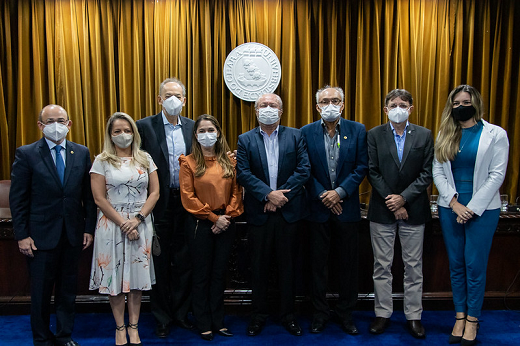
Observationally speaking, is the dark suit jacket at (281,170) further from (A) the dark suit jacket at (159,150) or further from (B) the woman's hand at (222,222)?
(A) the dark suit jacket at (159,150)

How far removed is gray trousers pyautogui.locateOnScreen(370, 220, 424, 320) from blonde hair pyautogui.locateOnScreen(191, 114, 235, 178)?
1072 millimetres

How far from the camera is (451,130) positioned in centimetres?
255

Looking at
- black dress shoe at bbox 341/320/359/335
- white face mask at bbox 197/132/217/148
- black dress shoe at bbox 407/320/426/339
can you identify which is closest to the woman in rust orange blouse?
white face mask at bbox 197/132/217/148

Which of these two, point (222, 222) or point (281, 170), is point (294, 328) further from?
point (281, 170)

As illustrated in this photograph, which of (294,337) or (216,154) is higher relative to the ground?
(216,154)

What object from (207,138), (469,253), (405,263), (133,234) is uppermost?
(207,138)

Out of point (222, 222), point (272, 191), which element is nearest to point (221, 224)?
point (222, 222)

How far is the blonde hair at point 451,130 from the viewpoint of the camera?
249 cm

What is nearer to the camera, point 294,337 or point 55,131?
point 55,131

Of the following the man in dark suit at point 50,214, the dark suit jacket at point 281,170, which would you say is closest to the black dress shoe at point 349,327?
the dark suit jacket at point 281,170

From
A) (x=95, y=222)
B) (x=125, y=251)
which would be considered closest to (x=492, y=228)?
(x=125, y=251)

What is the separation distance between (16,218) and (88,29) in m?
2.68

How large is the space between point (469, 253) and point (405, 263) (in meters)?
0.40

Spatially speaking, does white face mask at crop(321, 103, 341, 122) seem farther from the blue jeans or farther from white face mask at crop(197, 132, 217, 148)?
the blue jeans
